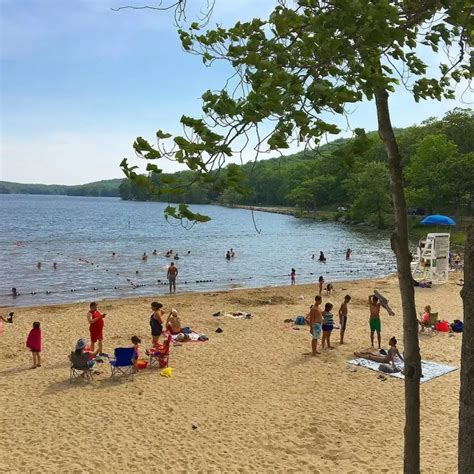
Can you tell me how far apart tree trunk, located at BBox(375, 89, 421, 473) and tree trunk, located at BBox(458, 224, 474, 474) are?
1.06m

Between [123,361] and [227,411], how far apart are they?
3.06 m

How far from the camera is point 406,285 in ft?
15.6

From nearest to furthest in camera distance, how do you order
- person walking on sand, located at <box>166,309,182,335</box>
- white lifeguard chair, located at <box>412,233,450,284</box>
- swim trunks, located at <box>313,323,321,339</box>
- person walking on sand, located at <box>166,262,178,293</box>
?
swim trunks, located at <box>313,323,321,339</box>, person walking on sand, located at <box>166,309,182,335</box>, white lifeguard chair, located at <box>412,233,450,284</box>, person walking on sand, located at <box>166,262,178,293</box>

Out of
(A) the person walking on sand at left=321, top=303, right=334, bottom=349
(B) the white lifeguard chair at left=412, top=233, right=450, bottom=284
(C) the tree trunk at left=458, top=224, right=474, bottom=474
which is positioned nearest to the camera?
(C) the tree trunk at left=458, top=224, right=474, bottom=474

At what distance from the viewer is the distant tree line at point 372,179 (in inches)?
121

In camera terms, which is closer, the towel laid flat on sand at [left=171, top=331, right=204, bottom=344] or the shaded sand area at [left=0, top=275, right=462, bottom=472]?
the shaded sand area at [left=0, top=275, right=462, bottom=472]

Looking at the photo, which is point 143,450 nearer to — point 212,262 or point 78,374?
point 78,374

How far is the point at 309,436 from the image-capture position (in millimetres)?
9172

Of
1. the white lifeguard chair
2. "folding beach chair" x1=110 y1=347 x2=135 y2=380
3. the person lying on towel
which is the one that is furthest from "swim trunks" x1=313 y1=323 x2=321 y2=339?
the white lifeguard chair

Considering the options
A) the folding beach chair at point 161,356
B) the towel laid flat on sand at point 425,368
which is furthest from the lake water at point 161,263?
the towel laid flat on sand at point 425,368

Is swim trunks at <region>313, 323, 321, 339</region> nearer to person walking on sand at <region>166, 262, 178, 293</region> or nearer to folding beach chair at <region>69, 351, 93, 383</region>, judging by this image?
folding beach chair at <region>69, 351, 93, 383</region>

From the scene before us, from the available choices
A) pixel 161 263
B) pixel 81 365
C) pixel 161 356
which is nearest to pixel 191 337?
pixel 161 356

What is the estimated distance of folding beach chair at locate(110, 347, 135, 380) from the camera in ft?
39.2

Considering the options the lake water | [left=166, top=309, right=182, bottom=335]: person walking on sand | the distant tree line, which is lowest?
the lake water
